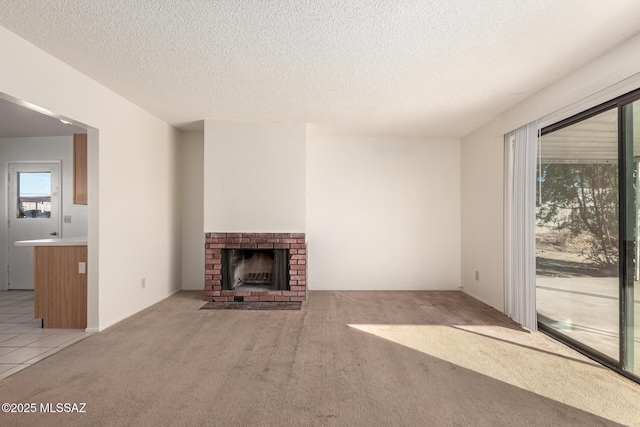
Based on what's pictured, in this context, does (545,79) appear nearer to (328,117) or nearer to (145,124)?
(328,117)

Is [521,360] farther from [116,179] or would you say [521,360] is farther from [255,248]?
[116,179]

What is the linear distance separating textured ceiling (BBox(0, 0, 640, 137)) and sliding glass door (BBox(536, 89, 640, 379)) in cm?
58

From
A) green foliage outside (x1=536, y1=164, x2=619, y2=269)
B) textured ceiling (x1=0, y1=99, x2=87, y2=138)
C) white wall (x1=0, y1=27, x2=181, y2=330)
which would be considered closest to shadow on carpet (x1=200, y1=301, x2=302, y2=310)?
white wall (x1=0, y1=27, x2=181, y2=330)

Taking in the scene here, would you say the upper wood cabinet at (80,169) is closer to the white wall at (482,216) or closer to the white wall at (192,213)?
the white wall at (192,213)

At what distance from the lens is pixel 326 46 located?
8.34ft

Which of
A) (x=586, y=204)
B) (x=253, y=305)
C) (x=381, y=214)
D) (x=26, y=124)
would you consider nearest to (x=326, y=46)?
(x=586, y=204)

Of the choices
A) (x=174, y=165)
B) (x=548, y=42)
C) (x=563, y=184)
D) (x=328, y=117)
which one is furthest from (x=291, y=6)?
(x=174, y=165)

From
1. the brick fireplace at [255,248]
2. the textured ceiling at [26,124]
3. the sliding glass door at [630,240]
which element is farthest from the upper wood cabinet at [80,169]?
the sliding glass door at [630,240]

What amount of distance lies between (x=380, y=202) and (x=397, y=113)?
166 centimetres

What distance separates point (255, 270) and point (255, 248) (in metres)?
0.43

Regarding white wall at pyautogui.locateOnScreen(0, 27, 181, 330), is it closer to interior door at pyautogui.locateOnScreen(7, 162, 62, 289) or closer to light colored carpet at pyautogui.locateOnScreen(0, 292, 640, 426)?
light colored carpet at pyautogui.locateOnScreen(0, 292, 640, 426)

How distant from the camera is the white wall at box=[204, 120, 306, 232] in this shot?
15.2 feet

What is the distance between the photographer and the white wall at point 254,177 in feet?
15.2

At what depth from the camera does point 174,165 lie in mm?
5059
